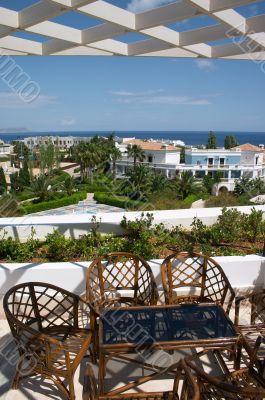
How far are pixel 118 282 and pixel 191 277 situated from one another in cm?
73

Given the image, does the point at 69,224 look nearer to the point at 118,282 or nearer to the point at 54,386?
the point at 118,282

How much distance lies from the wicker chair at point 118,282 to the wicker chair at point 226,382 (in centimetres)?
77

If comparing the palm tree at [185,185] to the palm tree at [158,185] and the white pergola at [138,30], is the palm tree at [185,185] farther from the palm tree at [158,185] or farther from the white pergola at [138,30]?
the white pergola at [138,30]

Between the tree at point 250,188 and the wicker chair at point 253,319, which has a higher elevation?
the wicker chair at point 253,319

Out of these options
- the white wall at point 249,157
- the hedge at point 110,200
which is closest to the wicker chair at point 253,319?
the hedge at point 110,200

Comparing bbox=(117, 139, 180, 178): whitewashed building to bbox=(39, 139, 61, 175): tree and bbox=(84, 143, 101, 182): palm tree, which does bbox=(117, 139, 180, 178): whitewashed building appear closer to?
bbox=(84, 143, 101, 182): palm tree

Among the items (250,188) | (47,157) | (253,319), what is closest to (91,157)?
(47,157)

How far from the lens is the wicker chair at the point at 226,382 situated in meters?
1.41

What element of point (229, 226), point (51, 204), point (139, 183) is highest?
point (229, 226)

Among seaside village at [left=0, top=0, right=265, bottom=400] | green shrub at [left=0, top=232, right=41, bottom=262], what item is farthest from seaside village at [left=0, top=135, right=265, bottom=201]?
green shrub at [left=0, top=232, right=41, bottom=262]

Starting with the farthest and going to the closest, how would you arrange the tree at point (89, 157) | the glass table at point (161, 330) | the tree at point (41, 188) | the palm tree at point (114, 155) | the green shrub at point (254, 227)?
the palm tree at point (114, 155)
the tree at point (89, 157)
the tree at point (41, 188)
the green shrub at point (254, 227)
the glass table at point (161, 330)

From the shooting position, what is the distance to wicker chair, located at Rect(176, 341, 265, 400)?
1.41 m

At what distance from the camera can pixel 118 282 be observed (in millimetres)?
3029

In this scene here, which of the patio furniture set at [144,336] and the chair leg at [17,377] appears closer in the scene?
the patio furniture set at [144,336]
